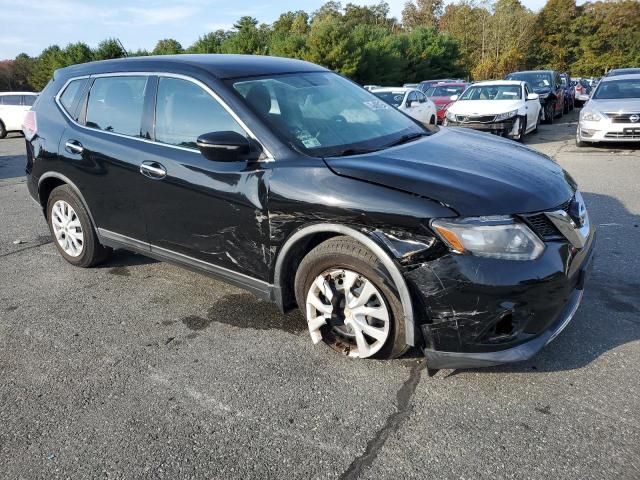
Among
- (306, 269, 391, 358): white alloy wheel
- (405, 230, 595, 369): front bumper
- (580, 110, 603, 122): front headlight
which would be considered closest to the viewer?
(405, 230, 595, 369): front bumper

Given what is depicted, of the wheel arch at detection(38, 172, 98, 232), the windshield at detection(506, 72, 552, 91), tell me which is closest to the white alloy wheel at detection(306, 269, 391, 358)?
the wheel arch at detection(38, 172, 98, 232)

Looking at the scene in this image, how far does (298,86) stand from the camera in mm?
3582

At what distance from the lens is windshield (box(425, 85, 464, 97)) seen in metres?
17.5

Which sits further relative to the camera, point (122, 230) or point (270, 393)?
point (122, 230)

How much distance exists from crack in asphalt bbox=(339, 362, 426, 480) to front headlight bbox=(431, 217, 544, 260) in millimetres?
832

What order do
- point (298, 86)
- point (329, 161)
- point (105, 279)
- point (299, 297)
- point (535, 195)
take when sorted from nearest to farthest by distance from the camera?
point (535, 195) → point (329, 161) → point (299, 297) → point (298, 86) → point (105, 279)

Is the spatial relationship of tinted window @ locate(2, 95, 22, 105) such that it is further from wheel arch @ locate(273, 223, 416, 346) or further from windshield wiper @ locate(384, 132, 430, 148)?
wheel arch @ locate(273, 223, 416, 346)

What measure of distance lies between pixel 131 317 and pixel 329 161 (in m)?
1.94

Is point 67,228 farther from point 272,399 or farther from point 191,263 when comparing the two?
point 272,399

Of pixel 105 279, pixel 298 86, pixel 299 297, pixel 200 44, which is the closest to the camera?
pixel 299 297

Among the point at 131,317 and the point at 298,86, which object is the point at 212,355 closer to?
the point at 131,317

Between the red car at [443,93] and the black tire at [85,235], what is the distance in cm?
1310

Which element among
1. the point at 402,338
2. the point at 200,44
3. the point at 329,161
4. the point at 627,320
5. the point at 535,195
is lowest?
the point at 627,320

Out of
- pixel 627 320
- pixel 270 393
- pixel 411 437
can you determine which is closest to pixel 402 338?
pixel 411 437
